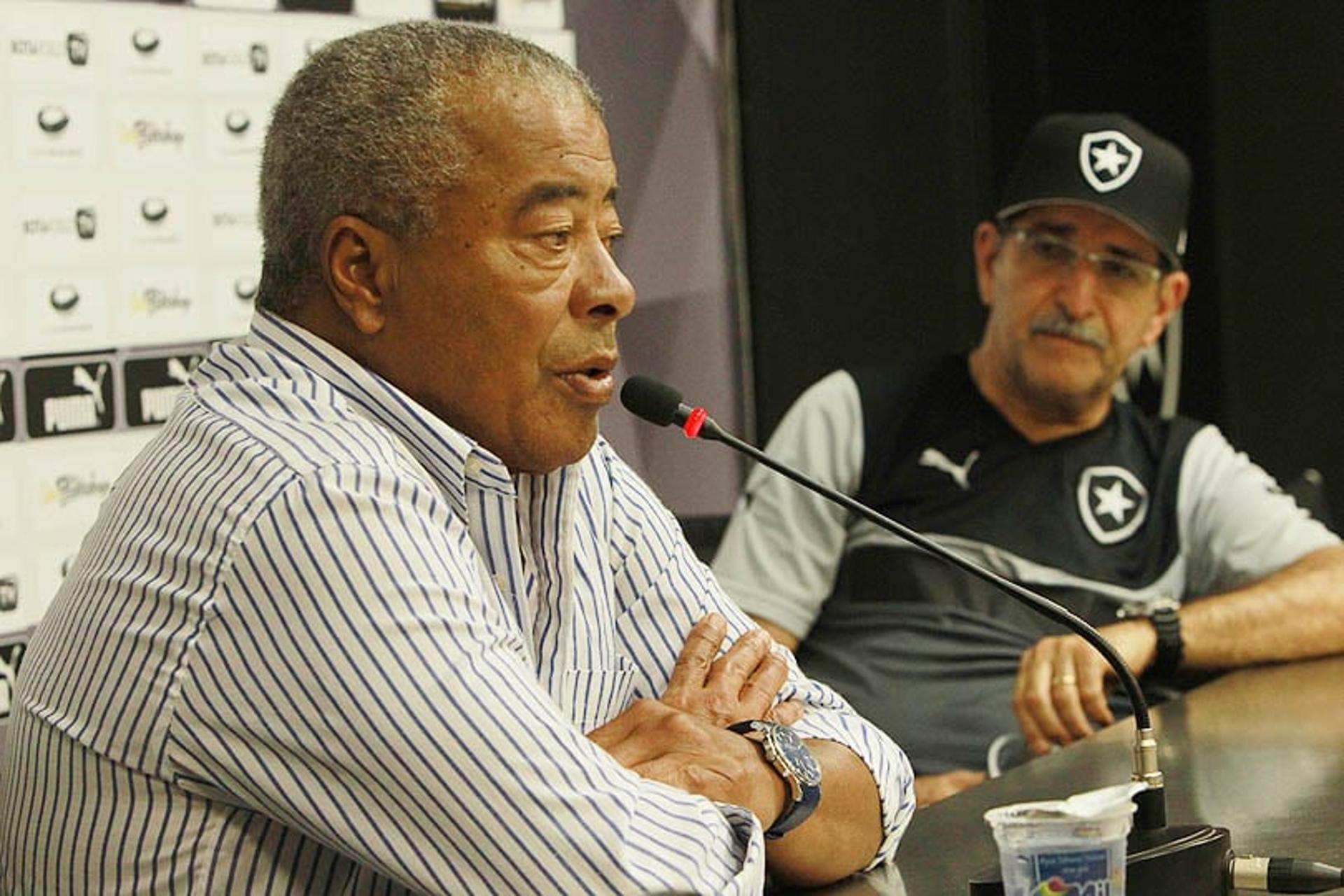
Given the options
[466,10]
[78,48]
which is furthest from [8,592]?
[466,10]

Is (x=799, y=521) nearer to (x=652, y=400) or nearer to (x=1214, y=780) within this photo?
(x=1214, y=780)

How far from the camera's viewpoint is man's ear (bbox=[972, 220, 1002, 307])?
2.95 meters

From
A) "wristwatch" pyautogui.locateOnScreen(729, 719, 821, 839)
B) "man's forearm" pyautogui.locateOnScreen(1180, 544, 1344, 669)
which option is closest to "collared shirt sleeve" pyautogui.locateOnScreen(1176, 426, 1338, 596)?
"man's forearm" pyautogui.locateOnScreen(1180, 544, 1344, 669)

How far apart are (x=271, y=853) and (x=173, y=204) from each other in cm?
141

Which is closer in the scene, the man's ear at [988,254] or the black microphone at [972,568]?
the black microphone at [972,568]

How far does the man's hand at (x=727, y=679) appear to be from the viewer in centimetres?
157

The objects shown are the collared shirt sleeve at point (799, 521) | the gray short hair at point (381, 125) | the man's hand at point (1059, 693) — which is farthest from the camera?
the collared shirt sleeve at point (799, 521)

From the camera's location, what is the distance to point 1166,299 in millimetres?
2910

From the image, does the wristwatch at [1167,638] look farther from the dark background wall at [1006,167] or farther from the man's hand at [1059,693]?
the dark background wall at [1006,167]

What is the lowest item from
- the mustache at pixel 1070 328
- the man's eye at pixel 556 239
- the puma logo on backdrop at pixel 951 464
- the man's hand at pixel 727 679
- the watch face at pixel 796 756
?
the puma logo on backdrop at pixel 951 464

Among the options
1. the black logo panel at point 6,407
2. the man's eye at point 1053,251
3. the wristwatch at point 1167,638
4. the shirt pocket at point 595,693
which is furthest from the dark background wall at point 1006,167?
the shirt pocket at point 595,693

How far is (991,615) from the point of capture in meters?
2.75

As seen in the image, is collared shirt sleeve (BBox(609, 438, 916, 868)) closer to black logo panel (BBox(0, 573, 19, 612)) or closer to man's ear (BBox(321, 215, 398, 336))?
man's ear (BBox(321, 215, 398, 336))

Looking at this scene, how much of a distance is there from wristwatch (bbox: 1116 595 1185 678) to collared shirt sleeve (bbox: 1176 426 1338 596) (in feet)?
0.68
